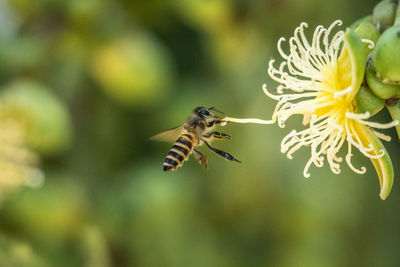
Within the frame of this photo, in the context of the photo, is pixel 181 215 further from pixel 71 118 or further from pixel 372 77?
pixel 372 77

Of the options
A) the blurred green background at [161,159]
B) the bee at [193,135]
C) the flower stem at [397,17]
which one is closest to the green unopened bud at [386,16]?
the flower stem at [397,17]

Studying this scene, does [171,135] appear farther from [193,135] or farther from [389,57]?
[389,57]

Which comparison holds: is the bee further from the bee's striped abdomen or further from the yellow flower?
the yellow flower

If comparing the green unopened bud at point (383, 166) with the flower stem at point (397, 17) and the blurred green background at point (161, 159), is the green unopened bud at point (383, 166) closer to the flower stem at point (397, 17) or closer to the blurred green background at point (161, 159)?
the flower stem at point (397, 17)

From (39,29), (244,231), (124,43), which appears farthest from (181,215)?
(39,29)

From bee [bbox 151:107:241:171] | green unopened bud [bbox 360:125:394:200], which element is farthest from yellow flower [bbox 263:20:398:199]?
bee [bbox 151:107:241:171]

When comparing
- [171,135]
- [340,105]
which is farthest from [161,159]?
[340,105]

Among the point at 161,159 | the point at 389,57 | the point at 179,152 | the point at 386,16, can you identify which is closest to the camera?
the point at 389,57
